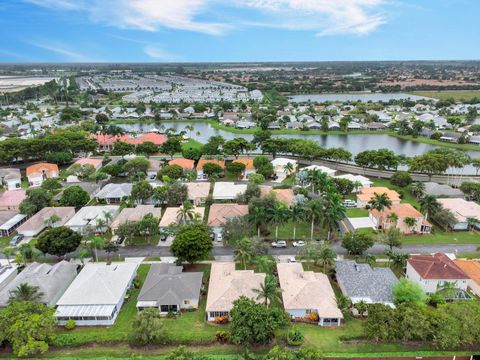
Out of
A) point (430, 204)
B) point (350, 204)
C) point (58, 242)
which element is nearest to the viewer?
point (58, 242)

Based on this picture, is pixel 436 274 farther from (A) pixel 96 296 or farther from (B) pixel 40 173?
(B) pixel 40 173

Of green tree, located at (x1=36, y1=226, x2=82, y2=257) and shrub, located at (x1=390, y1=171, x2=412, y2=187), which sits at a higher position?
shrub, located at (x1=390, y1=171, x2=412, y2=187)

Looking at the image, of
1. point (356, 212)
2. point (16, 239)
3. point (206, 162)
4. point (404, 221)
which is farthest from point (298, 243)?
point (16, 239)

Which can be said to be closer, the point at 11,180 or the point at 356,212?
the point at 356,212

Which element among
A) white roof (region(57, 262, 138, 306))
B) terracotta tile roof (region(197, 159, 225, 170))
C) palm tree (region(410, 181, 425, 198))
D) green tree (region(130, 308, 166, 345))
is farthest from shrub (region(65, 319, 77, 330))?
palm tree (region(410, 181, 425, 198))

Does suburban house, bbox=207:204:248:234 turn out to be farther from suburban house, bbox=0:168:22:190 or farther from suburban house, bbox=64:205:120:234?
suburban house, bbox=0:168:22:190

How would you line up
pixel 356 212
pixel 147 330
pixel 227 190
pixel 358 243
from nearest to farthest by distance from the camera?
pixel 147 330 < pixel 358 243 < pixel 356 212 < pixel 227 190

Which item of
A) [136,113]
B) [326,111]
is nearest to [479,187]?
[326,111]

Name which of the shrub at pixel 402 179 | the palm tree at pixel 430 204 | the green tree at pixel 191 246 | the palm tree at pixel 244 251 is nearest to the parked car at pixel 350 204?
the palm tree at pixel 430 204
